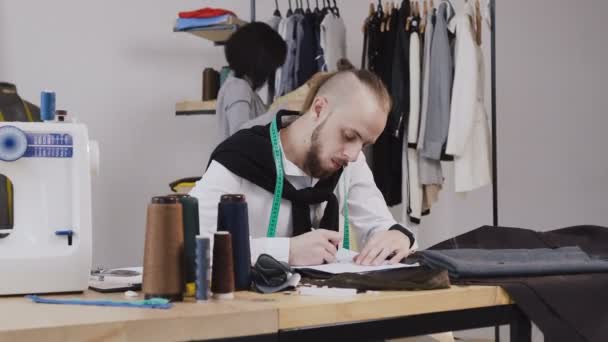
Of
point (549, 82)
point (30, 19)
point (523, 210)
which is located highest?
point (30, 19)

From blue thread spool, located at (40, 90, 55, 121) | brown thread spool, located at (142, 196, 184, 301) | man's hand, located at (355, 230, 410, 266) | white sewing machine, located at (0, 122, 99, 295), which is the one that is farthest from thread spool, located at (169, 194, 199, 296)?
man's hand, located at (355, 230, 410, 266)

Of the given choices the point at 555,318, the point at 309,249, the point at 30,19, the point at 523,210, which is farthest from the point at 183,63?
the point at 555,318

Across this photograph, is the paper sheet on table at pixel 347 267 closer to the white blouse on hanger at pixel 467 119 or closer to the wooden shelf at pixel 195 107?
the white blouse on hanger at pixel 467 119

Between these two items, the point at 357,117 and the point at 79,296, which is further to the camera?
the point at 357,117

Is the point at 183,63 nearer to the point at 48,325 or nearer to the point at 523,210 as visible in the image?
the point at 523,210

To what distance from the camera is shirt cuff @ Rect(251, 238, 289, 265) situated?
154 cm

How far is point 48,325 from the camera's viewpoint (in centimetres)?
91

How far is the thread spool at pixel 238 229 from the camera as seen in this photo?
1.21 metres

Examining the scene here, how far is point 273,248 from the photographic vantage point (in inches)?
61.1

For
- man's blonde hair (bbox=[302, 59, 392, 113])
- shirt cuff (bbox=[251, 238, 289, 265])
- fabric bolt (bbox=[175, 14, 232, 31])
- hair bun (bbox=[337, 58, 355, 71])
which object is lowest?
shirt cuff (bbox=[251, 238, 289, 265])

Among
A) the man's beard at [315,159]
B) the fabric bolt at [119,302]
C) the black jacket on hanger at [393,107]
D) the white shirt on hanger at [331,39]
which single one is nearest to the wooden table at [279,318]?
the fabric bolt at [119,302]

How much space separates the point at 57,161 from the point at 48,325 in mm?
410

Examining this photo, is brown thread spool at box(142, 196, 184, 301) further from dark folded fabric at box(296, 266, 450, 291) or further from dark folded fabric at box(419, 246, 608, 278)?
dark folded fabric at box(419, 246, 608, 278)

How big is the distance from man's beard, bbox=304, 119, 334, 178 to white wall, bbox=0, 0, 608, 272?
8.64ft
